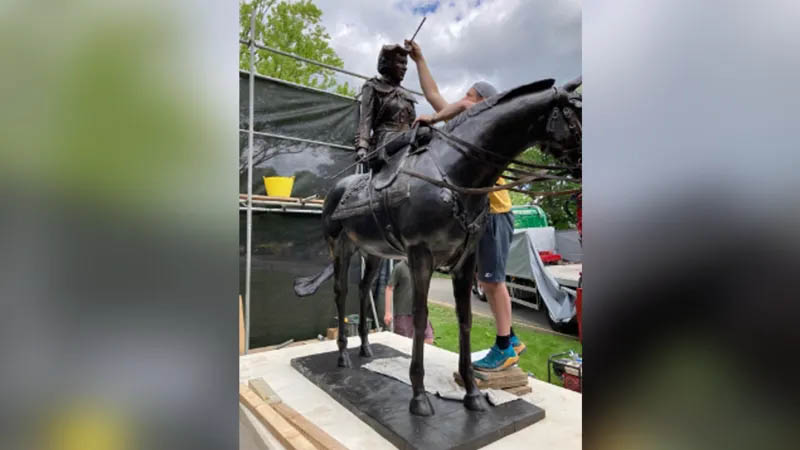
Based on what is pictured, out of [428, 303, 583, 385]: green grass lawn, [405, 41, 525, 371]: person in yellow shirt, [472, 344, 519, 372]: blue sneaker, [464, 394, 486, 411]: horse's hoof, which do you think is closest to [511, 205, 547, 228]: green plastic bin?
[428, 303, 583, 385]: green grass lawn

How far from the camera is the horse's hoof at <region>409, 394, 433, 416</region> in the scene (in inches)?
76.8

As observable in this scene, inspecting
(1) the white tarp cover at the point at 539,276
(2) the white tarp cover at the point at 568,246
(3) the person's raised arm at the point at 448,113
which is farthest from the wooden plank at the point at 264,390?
(2) the white tarp cover at the point at 568,246

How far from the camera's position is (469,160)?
73.4 inches

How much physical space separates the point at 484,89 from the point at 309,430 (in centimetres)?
196

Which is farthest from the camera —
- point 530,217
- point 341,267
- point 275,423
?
point 530,217

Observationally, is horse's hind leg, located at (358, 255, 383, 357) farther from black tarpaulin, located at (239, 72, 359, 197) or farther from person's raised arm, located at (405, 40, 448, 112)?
black tarpaulin, located at (239, 72, 359, 197)

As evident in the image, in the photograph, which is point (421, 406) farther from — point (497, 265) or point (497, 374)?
point (497, 265)

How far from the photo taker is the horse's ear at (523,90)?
1.70 metres

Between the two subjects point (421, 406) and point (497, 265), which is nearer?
point (421, 406)

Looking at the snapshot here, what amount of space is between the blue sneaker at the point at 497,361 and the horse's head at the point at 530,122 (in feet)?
4.40

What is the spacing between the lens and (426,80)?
7.50 ft

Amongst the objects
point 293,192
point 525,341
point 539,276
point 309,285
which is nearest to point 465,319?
point 309,285
